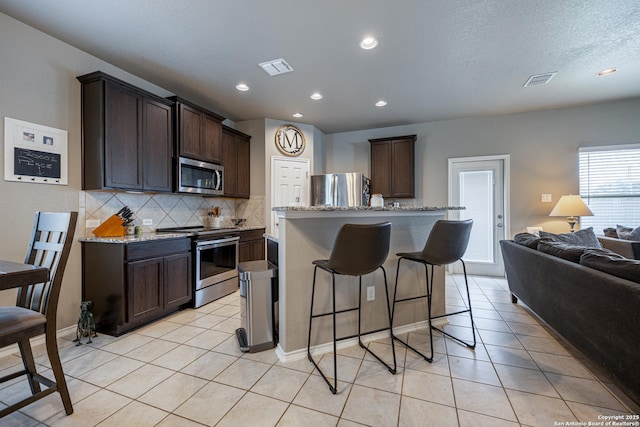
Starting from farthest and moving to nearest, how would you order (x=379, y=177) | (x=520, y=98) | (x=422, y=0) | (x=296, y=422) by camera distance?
(x=379, y=177) < (x=520, y=98) < (x=422, y=0) < (x=296, y=422)

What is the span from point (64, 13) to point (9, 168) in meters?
1.31

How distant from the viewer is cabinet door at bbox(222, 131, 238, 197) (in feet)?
13.6

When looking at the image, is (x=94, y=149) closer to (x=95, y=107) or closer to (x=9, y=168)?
(x=95, y=107)

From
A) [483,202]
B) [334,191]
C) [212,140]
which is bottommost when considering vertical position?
[483,202]

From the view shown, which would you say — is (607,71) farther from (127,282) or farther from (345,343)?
(127,282)

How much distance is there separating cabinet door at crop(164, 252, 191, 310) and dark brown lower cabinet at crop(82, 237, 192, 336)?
0.03 ft

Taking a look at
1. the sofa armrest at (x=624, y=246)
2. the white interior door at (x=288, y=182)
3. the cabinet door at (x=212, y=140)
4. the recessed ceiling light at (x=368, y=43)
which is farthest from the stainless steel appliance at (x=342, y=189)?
the sofa armrest at (x=624, y=246)

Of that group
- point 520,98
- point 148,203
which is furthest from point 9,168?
point 520,98

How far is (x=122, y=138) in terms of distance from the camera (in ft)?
8.95

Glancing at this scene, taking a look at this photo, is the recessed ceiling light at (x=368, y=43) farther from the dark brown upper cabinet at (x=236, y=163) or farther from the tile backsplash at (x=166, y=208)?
the tile backsplash at (x=166, y=208)

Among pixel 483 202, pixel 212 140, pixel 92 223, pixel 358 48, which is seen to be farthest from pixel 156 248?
pixel 483 202

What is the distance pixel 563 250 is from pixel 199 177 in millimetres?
3936

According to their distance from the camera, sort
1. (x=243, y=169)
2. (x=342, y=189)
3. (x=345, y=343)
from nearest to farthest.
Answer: (x=345, y=343) < (x=243, y=169) < (x=342, y=189)

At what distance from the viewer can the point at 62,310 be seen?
2.54m
